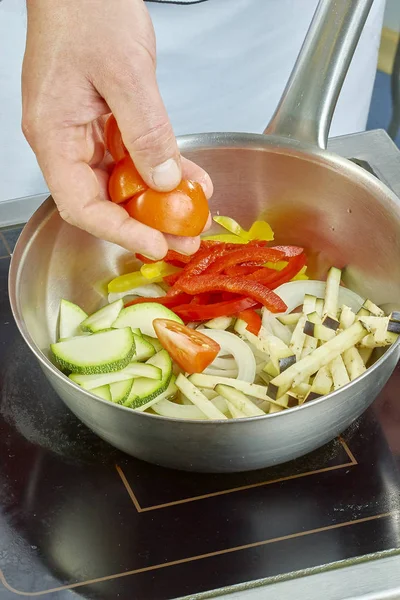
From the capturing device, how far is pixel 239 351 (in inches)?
43.8

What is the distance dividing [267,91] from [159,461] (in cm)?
104

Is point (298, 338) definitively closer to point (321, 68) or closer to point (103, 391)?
point (103, 391)

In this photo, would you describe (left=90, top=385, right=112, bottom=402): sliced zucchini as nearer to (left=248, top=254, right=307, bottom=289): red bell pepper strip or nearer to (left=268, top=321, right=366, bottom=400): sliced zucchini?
(left=268, top=321, right=366, bottom=400): sliced zucchini

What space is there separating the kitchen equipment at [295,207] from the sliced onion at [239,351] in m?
0.17

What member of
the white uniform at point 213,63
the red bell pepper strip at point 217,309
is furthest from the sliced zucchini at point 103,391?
the white uniform at point 213,63

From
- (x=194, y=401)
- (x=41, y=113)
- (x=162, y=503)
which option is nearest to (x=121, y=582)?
(x=162, y=503)

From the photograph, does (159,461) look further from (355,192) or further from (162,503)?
(355,192)

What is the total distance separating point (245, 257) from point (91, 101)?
370mm

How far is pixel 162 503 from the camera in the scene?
976 mm

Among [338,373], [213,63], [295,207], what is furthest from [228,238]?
[213,63]

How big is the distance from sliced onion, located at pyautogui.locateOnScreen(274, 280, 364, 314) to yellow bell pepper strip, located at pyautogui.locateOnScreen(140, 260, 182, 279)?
18 centimetres

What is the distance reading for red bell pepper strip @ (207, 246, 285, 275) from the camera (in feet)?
4.04

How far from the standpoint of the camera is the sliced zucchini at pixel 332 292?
3.86 ft

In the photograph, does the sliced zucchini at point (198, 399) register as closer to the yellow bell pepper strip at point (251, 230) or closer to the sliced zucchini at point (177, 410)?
the sliced zucchini at point (177, 410)
